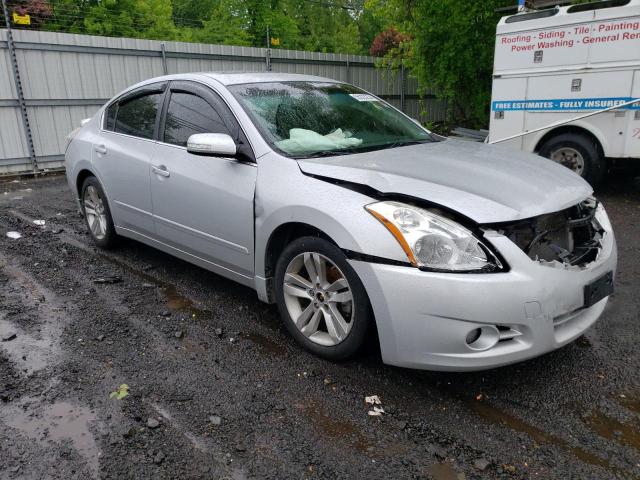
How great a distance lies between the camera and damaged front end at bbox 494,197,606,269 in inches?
108

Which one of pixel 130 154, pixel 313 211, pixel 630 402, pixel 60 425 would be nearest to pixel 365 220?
pixel 313 211

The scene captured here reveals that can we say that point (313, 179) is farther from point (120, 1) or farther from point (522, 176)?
point (120, 1)

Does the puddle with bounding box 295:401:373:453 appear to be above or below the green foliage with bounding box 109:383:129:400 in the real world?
above

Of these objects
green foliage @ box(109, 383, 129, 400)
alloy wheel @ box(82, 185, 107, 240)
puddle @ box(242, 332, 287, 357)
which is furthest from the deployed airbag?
alloy wheel @ box(82, 185, 107, 240)

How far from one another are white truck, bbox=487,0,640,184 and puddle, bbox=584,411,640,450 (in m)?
5.78

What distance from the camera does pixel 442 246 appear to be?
104 inches

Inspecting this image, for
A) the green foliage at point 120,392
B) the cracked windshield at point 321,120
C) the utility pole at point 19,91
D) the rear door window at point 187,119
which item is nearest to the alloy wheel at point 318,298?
the cracked windshield at point 321,120

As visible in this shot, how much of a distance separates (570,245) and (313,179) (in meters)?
1.52

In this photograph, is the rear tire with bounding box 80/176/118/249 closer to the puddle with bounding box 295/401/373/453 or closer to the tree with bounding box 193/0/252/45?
the puddle with bounding box 295/401/373/453

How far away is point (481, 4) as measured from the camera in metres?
11.1

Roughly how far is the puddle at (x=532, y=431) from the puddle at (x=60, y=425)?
187cm

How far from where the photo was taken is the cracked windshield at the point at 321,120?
356 centimetres

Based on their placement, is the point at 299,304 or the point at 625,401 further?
the point at 299,304

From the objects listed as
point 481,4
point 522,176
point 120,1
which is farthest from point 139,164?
point 120,1
